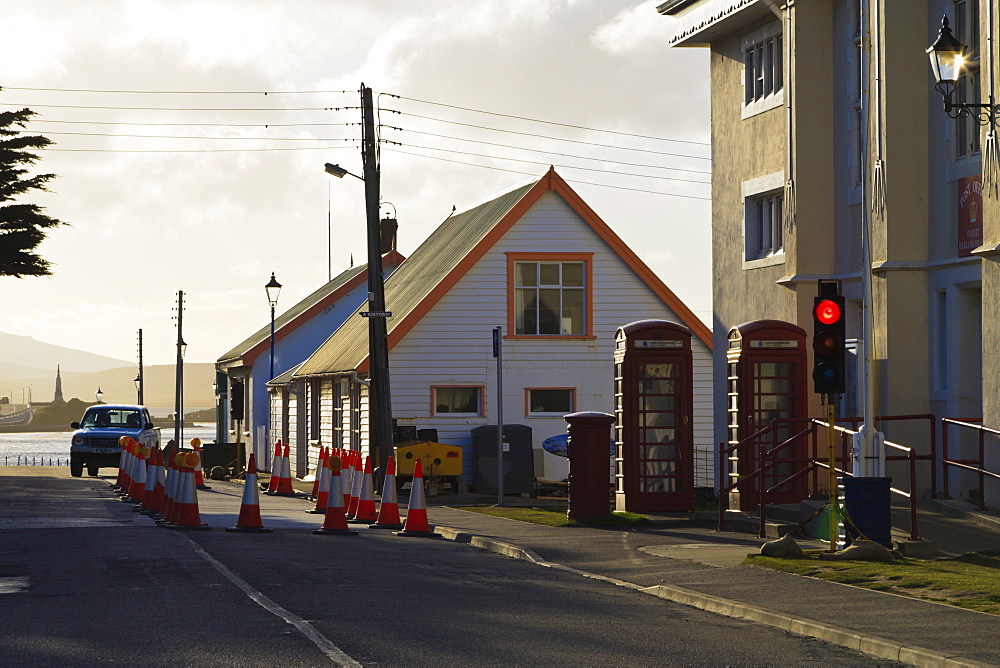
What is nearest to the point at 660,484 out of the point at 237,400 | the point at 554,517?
the point at 554,517

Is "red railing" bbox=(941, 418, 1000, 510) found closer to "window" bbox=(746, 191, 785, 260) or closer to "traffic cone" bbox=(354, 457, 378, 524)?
"window" bbox=(746, 191, 785, 260)

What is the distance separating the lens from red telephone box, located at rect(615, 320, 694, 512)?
22938mm

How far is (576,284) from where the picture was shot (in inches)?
1467

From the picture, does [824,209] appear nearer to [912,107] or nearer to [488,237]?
[912,107]

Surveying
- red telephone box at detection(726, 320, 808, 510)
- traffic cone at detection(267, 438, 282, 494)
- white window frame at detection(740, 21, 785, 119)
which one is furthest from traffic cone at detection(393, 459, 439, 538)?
traffic cone at detection(267, 438, 282, 494)

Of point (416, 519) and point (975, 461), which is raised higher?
point (975, 461)

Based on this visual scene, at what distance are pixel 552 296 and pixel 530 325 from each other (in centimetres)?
96

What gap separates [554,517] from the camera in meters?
24.0

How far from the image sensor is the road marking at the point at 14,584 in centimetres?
1298

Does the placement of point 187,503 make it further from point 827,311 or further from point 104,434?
point 104,434

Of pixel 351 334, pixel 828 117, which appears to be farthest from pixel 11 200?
pixel 828 117

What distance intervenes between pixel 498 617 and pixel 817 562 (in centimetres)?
522

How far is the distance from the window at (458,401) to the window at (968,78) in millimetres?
18226

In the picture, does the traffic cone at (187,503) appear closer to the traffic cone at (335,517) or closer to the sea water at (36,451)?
the traffic cone at (335,517)
